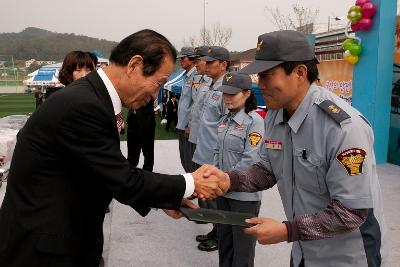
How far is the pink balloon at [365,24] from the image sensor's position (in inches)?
280

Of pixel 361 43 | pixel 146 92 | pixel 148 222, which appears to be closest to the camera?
pixel 146 92

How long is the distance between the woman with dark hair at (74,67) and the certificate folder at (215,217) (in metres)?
2.35

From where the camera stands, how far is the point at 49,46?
300ft

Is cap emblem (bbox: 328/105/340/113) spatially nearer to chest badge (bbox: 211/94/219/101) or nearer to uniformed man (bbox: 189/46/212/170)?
chest badge (bbox: 211/94/219/101)

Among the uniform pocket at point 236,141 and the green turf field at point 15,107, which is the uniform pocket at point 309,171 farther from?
the green turf field at point 15,107

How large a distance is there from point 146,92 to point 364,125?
87 cm

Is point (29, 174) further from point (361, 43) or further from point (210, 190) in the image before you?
point (361, 43)

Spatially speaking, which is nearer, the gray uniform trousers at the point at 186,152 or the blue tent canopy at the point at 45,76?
the gray uniform trousers at the point at 186,152

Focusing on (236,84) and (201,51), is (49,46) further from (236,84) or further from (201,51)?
(236,84)

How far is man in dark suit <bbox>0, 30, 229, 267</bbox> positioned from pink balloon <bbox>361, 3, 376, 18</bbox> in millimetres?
6252

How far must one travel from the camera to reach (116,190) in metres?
1.60

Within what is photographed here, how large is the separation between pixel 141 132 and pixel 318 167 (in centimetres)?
469

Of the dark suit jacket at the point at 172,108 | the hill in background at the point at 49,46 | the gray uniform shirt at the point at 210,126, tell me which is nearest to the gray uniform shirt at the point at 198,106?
the gray uniform shirt at the point at 210,126

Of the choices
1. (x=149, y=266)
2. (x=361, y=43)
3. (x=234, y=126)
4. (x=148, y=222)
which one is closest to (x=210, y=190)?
(x=234, y=126)
